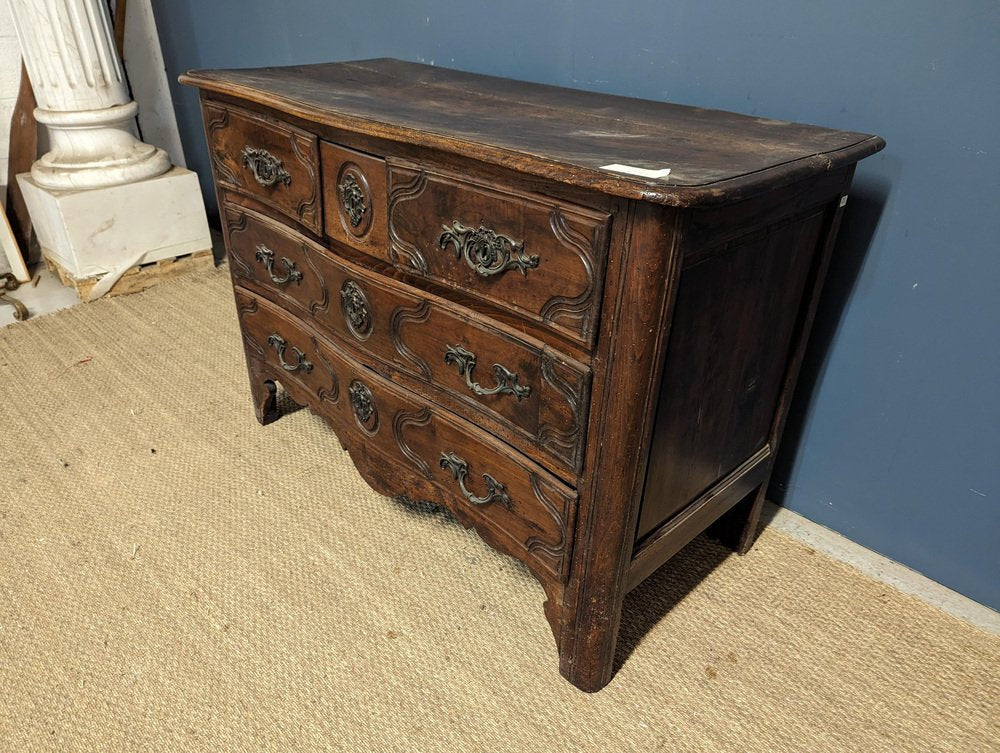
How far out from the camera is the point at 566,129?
114 cm

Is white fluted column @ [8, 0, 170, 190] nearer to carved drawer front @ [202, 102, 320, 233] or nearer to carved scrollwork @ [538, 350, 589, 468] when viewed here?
carved drawer front @ [202, 102, 320, 233]

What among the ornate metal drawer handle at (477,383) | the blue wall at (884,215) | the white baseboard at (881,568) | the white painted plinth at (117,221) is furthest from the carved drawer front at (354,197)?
the white painted plinth at (117,221)

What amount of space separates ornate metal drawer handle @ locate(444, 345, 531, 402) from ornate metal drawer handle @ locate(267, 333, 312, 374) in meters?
0.56

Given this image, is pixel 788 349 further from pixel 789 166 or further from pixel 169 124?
pixel 169 124

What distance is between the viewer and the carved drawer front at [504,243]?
0.95m

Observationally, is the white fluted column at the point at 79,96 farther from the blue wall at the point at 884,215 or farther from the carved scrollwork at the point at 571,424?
the carved scrollwork at the point at 571,424

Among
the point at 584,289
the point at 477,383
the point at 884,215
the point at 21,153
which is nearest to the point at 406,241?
the point at 477,383

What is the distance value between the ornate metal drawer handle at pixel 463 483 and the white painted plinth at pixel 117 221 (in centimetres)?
194

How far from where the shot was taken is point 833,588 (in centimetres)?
150

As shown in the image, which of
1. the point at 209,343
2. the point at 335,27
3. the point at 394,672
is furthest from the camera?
the point at 209,343

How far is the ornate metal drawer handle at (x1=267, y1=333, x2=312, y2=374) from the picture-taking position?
65.6 inches

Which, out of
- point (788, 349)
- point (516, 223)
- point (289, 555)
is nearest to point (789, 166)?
point (516, 223)

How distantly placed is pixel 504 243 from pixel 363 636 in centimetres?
81

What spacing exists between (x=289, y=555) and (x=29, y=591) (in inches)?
19.9
